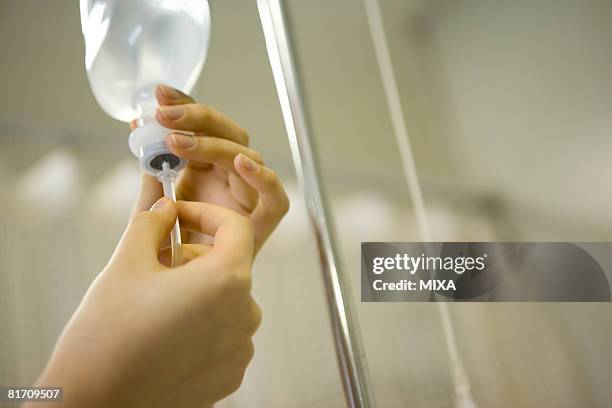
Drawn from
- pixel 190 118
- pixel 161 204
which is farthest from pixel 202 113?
pixel 161 204

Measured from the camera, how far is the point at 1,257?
2.42ft

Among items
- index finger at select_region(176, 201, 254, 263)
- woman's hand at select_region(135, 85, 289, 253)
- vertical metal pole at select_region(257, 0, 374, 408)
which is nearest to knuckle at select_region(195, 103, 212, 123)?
woman's hand at select_region(135, 85, 289, 253)

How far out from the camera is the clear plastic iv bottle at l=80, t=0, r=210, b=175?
1.86 feet

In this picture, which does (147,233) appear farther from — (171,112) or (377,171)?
(377,171)

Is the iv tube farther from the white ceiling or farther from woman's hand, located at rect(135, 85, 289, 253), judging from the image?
the white ceiling

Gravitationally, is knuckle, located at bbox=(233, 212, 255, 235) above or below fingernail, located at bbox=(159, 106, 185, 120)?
below

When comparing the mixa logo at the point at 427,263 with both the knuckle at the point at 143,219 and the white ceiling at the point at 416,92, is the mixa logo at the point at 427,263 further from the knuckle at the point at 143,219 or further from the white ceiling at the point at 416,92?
the knuckle at the point at 143,219

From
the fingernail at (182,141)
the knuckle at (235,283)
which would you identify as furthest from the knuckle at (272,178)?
the knuckle at (235,283)

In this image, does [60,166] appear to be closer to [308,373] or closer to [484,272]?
[308,373]

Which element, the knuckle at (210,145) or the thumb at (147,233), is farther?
the knuckle at (210,145)

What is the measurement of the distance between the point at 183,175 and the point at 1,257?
0.27 metres

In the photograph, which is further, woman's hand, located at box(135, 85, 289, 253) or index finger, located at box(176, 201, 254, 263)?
woman's hand, located at box(135, 85, 289, 253)

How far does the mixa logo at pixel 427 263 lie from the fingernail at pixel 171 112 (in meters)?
0.31

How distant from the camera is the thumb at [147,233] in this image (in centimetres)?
43
